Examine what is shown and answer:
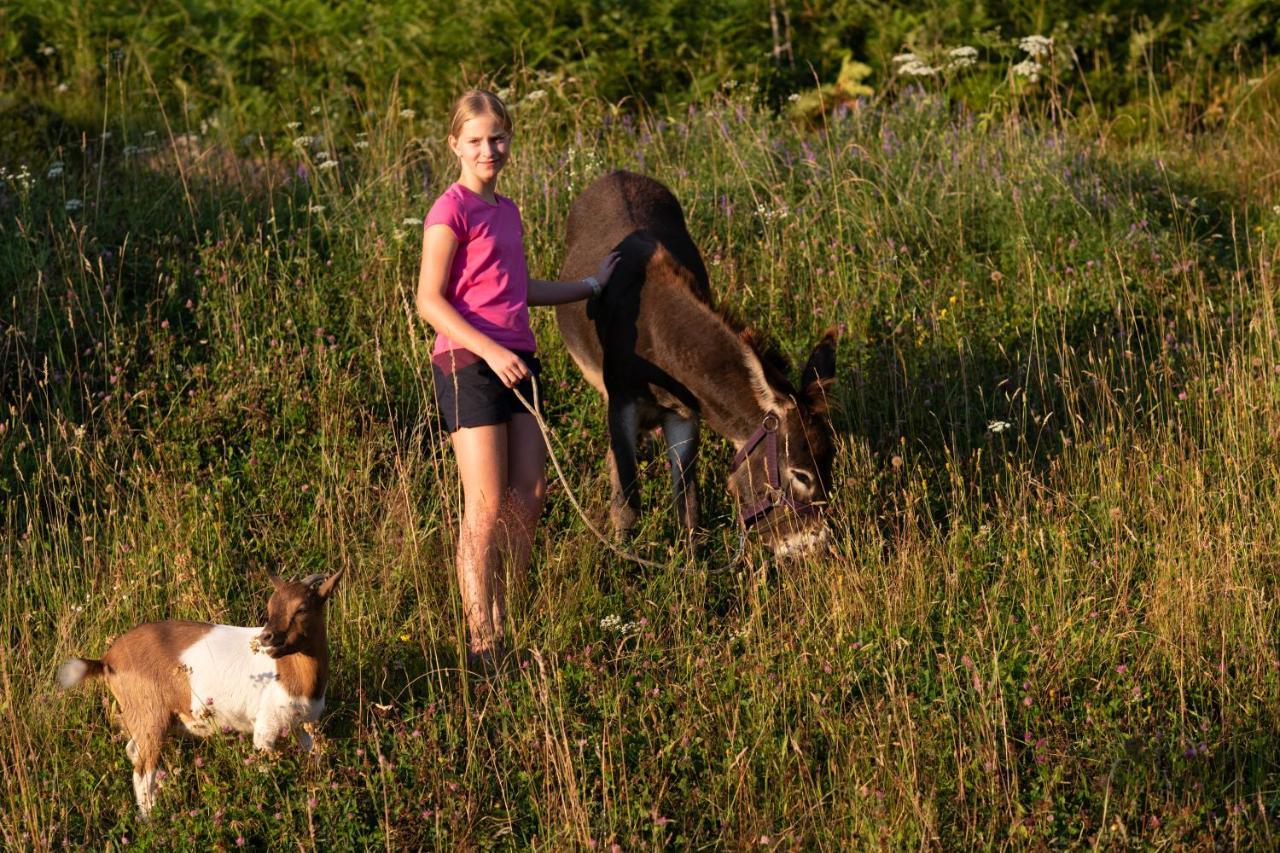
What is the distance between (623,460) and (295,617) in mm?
2084

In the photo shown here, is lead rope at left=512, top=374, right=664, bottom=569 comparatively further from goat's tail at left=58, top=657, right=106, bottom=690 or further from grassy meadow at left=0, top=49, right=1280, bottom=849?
goat's tail at left=58, top=657, right=106, bottom=690

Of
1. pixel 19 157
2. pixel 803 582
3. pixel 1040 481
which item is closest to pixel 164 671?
pixel 803 582

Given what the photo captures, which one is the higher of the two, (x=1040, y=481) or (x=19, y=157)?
(x=19, y=157)

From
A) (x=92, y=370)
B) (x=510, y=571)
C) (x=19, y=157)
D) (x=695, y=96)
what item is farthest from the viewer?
(x=695, y=96)

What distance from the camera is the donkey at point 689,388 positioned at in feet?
17.1

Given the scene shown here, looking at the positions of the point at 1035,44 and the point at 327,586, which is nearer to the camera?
the point at 327,586

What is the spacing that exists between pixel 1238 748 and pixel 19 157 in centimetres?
777

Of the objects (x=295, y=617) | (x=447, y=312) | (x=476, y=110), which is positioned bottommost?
(x=295, y=617)

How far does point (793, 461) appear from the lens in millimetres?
5219

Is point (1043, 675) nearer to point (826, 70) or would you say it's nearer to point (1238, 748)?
point (1238, 748)

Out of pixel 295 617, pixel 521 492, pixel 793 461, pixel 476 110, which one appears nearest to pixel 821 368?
pixel 793 461

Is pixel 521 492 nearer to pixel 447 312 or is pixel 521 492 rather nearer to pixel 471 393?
pixel 471 393

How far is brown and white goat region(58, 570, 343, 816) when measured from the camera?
13.1 ft

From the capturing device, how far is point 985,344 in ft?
22.7
